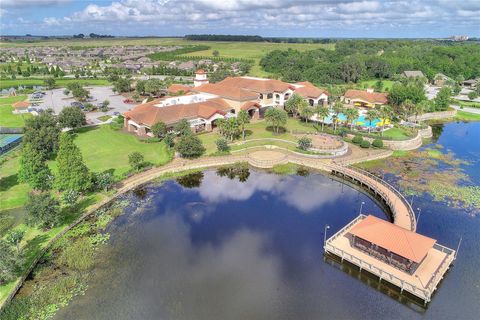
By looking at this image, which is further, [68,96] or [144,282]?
[68,96]

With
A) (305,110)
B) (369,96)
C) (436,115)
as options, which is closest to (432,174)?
(305,110)

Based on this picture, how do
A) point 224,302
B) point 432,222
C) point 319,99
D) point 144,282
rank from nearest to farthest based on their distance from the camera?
point 224,302
point 144,282
point 432,222
point 319,99

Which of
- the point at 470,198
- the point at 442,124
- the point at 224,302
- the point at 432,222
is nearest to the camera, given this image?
the point at 224,302

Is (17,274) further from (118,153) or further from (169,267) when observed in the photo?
(118,153)

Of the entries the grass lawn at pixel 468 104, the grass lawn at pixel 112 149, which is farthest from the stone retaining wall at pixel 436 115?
the grass lawn at pixel 112 149

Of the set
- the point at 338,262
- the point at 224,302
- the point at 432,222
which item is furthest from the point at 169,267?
the point at 432,222

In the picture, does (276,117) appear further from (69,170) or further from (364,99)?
(69,170)
